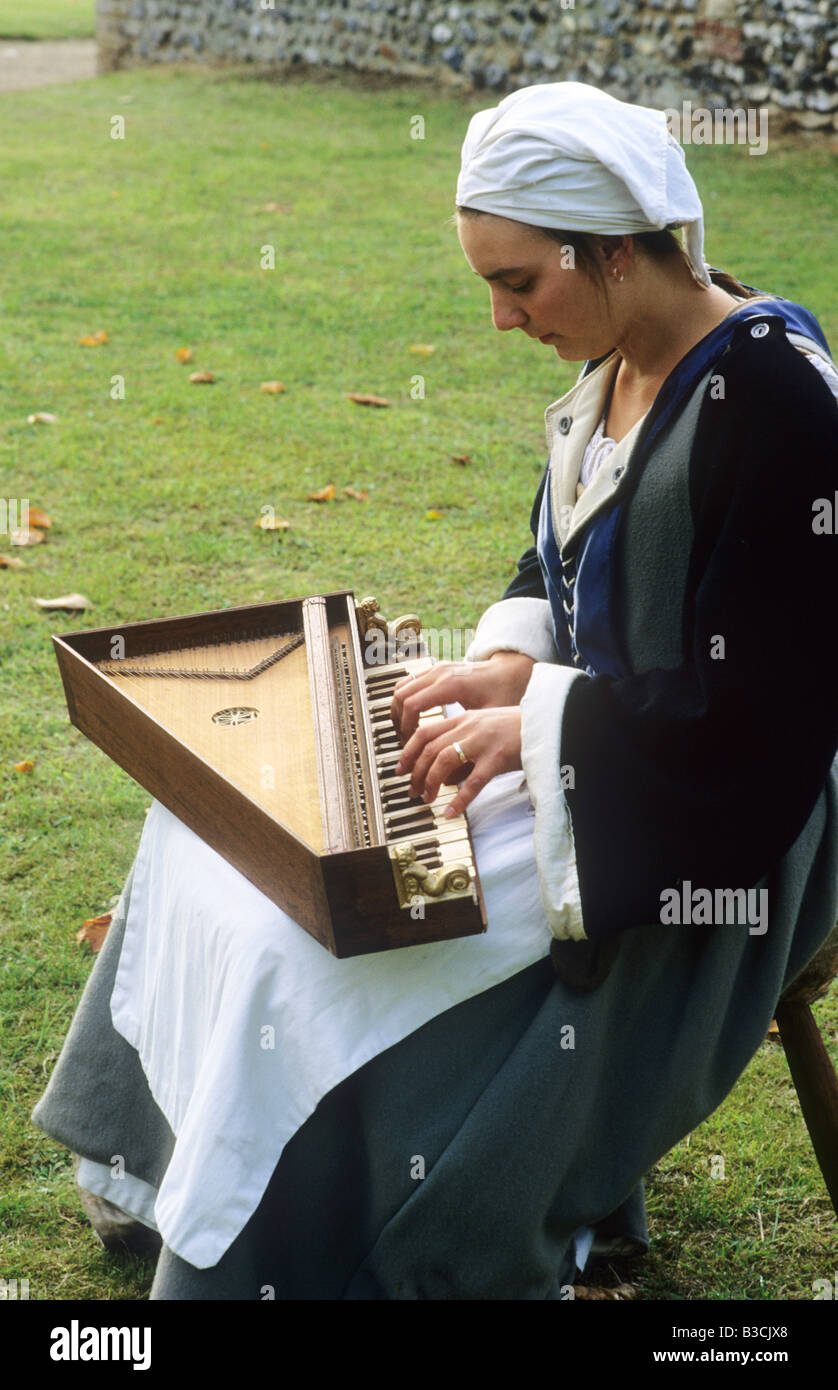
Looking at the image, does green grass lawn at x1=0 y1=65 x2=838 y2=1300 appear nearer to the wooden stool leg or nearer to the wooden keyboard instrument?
the wooden stool leg

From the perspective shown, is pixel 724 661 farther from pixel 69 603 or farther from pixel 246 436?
pixel 246 436

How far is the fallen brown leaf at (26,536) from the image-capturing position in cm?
497

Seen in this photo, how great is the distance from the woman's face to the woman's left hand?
0.56 meters

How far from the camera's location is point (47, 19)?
20547 mm

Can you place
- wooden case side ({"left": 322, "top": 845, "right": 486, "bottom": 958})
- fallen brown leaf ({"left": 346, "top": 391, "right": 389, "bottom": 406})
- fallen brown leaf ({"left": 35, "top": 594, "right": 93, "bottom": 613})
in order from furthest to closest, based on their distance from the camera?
fallen brown leaf ({"left": 346, "top": 391, "right": 389, "bottom": 406})
fallen brown leaf ({"left": 35, "top": 594, "right": 93, "bottom": 613})
wooden case side ({"left": 322, "top": 845, "right": 486, "bottom": 958})

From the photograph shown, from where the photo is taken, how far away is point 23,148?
11.1m

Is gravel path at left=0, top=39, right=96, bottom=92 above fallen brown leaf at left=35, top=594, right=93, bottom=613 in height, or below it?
above

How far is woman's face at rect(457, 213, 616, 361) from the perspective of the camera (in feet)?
6.33

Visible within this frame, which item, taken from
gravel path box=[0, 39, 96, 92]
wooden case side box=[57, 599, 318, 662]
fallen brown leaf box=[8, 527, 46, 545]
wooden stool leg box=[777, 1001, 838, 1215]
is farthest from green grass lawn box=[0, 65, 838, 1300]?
gravel path box=[0, 39, 96, 92]

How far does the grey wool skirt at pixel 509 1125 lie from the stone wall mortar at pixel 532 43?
9.98 metres

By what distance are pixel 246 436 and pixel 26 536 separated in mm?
1299

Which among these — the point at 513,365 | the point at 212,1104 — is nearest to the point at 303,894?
the point at 212,1104
